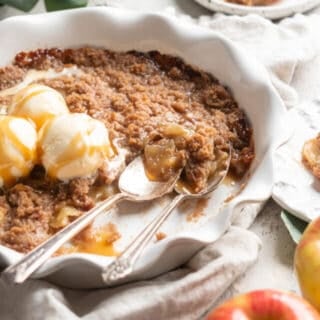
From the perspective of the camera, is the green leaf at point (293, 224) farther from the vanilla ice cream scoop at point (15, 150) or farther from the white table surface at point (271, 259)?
the vanilla ice cream scoop at point (15, 150)

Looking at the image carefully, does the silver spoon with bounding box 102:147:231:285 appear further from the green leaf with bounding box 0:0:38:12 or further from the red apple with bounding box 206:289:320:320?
the green leaf with bounding box 0:0:38:12

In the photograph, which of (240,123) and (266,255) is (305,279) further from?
(240,123)

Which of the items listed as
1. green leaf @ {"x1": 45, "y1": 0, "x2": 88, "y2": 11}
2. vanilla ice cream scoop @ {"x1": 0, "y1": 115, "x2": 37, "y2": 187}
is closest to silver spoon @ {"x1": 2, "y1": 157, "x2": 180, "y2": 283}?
vanilla ice cream scoop @ {"x1": 0, "y1": 115, "x2": 37, "y2": 187}

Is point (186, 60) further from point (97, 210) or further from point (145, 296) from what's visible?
point (145, 296)

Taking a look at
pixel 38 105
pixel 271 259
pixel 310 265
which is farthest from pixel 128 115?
pixel 310 265

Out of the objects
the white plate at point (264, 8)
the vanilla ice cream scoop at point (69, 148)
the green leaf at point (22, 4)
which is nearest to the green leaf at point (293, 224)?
the vanilla ice cream scoop at point (69, 148)

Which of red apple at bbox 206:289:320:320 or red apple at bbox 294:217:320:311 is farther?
red apple at bbox 294:217:320:311

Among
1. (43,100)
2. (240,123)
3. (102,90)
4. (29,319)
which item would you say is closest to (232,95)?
(240,123)
